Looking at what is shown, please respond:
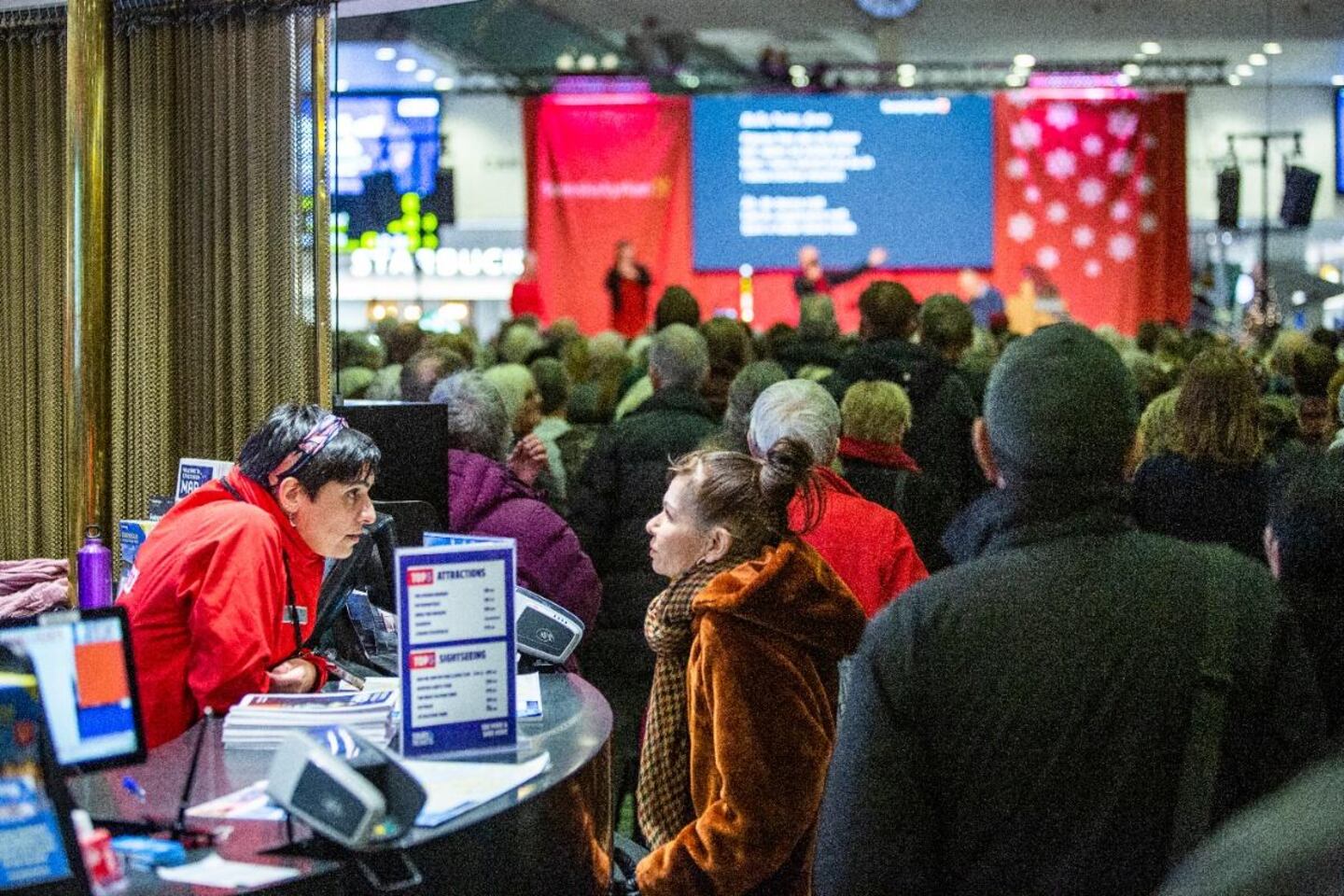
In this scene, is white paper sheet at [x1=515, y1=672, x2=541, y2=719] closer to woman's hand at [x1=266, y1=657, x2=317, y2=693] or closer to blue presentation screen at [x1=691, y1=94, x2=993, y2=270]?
woman's hand at [x1=266, y1=657, x2=317, y2=693]

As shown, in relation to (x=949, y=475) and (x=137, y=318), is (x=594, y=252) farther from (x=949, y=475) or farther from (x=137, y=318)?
(x=137, y=318)

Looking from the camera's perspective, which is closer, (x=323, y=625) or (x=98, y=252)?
(x=323, y=625)

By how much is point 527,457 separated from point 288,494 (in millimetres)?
1661

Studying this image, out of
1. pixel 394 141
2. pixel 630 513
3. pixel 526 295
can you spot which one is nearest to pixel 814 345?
pixel 630 513

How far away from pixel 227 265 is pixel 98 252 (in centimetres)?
32

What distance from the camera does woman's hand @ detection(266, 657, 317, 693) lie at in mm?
3074

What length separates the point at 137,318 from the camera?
436 centimetres

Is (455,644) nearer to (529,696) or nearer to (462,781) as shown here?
(462,781)

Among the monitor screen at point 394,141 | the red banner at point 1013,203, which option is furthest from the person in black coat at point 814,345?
the red banner at point 1013,203

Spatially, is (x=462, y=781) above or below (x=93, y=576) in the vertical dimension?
below

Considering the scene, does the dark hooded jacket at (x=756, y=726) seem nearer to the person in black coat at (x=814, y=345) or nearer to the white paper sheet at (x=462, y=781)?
the white paper sheet at (x=462, y=781)

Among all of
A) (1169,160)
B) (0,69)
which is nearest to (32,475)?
(0,69)

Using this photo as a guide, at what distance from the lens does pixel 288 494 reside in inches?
127

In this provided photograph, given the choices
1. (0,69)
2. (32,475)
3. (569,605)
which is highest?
(0,69)
